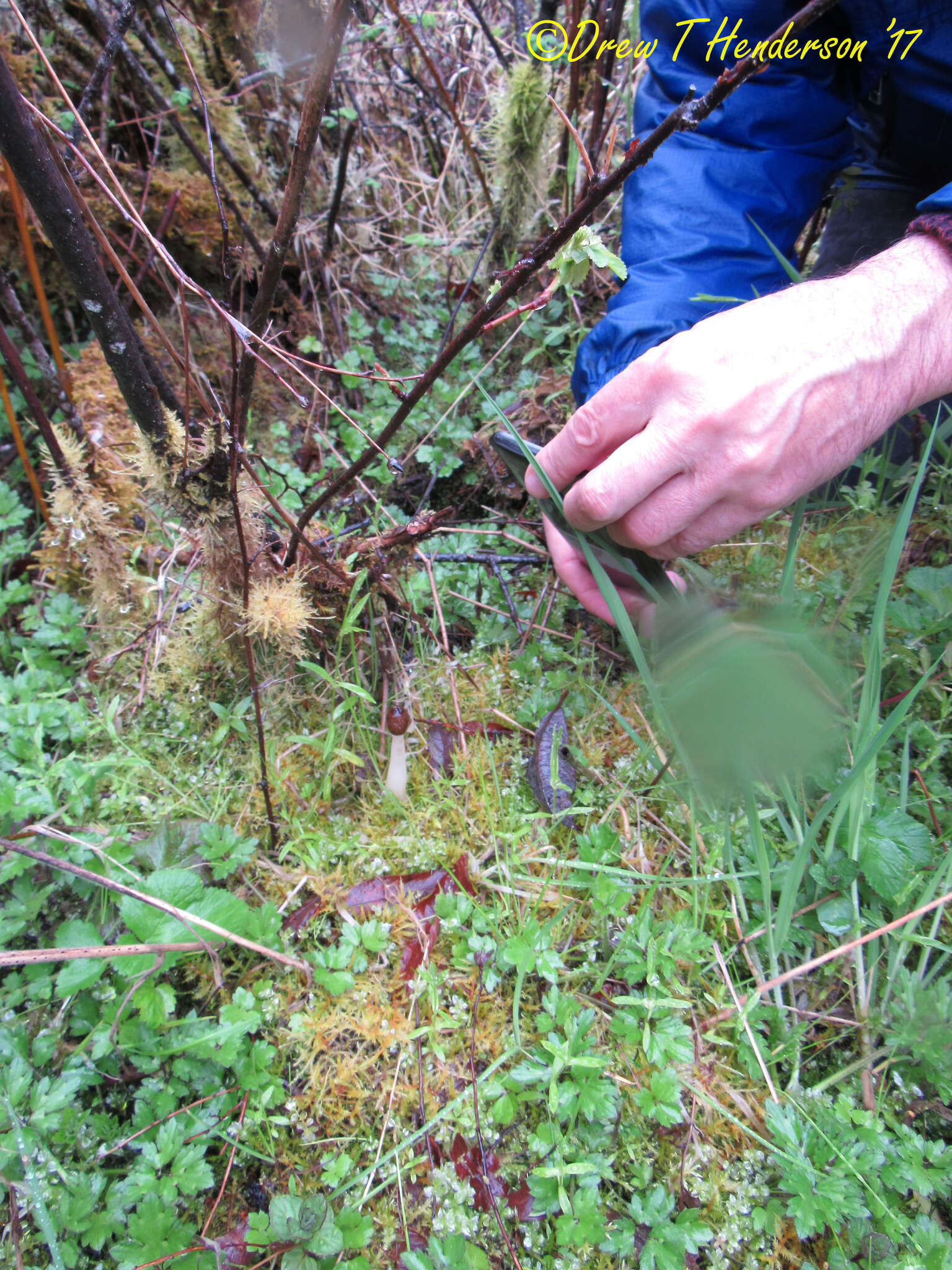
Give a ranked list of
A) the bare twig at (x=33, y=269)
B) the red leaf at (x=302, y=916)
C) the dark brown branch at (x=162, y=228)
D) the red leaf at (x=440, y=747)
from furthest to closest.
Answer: the dark brown branch at (x=162, y=228), the bare twig at (x=33, y=269), the red leaf at (x=440, y=747), the red leaf at (x=302, y=916)

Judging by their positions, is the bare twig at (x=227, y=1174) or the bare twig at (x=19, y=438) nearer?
the bare twig at (x=227, y=1174)

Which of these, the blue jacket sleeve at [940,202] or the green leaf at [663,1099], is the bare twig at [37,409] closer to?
the green leaf at [663,1099]

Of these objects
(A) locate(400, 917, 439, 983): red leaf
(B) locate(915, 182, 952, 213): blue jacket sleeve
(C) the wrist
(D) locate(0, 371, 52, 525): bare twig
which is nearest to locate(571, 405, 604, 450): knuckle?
(C) the wrist

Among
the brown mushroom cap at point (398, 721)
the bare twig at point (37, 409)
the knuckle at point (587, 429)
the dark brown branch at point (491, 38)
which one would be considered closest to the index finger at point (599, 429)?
the knuckle at point (587, 429)

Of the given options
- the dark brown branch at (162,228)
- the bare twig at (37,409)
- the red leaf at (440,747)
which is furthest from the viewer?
the dark brown branch at (162,228)

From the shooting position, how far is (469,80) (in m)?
3.80

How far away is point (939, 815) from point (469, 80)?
181 inches

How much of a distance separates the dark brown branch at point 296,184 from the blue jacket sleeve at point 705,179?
3.69 ft

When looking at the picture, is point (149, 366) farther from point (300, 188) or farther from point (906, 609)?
point (906, 609)

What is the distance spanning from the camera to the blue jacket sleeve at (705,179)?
1.98 meters

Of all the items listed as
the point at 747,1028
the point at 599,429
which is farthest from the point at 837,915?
the point at 599,429

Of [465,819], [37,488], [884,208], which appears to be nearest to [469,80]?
[884,208]

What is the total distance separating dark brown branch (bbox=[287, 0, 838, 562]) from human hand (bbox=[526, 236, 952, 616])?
14.6 inches

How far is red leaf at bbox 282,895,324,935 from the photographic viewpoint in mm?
1474
